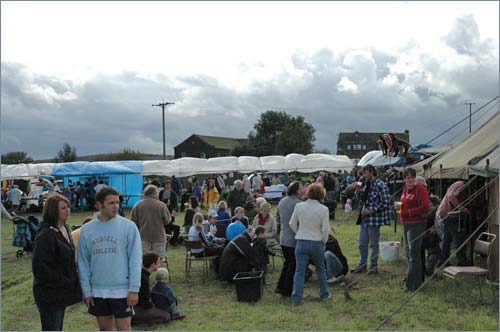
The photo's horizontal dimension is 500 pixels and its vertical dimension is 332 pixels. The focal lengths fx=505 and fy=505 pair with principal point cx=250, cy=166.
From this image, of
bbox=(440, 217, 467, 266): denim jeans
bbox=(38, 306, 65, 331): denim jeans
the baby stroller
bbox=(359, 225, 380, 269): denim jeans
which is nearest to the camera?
bbox=(38, 306, 65, 331): denim jeans

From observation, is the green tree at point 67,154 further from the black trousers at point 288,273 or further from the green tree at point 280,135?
the black trousers at point 288,273

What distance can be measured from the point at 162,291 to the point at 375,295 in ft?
9.60

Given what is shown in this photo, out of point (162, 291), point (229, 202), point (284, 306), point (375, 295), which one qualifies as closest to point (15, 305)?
point (162, 291)

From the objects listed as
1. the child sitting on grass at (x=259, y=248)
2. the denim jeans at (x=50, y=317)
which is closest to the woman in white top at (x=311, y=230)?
the child sitting on grass at (x=259, y=248)

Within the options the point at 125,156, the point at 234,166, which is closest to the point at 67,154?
the point at 125,156

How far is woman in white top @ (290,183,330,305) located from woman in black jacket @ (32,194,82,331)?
10.1 ft

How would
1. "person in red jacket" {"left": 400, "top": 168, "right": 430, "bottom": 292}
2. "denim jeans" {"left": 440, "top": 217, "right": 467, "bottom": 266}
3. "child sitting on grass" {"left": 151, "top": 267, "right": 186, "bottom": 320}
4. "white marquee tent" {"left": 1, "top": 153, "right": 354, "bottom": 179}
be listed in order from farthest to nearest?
1. "white marquee tent" {"left": 1, "top": 153, "right": 354, "bottom": 179}
2. "denim jeans" {"left": 440, "top": 217, "right": 467, "bottom": 266}
3. "person in red jacket" {"left": 400, "top": 168, "right": 430, "bottom": 292}
4. "child sitting on grass" {"left": 151, "top": 267, "right": 186, "bottom": 320}

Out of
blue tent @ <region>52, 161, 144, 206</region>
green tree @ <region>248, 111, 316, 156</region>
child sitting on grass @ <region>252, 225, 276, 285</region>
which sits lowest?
child sitting on grass @ <region>252, 225, 276, 285</region>

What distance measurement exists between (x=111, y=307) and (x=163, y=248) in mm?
4044

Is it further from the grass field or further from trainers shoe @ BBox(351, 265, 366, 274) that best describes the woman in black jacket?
trainers shoe @ BBox(351, 265, 366, 274)

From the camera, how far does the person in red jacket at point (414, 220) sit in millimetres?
6859

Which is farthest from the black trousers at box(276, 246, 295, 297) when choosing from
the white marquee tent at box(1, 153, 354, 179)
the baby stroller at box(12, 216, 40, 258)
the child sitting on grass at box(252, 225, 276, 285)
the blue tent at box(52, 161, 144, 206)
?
the white marquee tent at box(1, 153, 354, 179)

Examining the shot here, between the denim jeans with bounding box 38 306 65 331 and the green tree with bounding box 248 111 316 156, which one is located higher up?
the green tree with bounding box 248 111 316 156

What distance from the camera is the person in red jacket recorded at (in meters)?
6.86
